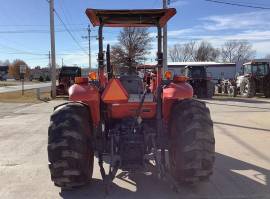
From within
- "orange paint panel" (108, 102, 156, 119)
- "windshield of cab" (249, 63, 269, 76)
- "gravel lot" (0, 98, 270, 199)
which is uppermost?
"windshield of cab" (249, 63, 269, 76)

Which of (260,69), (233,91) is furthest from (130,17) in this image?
(260,69)

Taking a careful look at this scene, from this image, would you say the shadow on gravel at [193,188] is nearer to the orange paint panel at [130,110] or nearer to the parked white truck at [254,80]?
the orange paint panel at [130,110]

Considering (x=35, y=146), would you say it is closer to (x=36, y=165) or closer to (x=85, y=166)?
(x=36, y=165)

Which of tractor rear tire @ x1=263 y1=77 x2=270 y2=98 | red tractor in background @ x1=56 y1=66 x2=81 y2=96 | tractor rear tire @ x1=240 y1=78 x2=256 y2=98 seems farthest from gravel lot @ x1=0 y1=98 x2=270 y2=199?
red tractor in background @ x1=56 y1=66 x2=81 y2=96

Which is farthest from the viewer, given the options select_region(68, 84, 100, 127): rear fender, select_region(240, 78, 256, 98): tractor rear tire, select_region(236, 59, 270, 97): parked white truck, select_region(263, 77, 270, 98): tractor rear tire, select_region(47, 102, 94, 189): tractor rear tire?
select_region(240, 78, 256, 98): tractor rear tire

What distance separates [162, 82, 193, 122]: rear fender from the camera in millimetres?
6812

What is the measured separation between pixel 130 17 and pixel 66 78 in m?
30.8

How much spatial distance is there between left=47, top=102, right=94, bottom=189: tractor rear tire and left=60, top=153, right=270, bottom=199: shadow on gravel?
31 cm

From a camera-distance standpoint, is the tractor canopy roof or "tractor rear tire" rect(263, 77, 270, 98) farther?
"tractor rear tire" rect(263, 77, 270, 98)

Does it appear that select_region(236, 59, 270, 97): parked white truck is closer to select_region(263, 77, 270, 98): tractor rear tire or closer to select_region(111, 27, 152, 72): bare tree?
select_region(263, 77, 270, 98): tractor rear tire

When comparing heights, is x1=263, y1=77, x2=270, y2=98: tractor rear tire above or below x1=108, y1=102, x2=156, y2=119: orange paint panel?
below

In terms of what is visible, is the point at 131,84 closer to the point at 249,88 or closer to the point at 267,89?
the point at 267,89

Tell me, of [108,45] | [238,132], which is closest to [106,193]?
[108,45]

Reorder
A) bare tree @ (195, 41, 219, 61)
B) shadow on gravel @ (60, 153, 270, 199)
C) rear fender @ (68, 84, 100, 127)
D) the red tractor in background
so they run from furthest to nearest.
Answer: bare tree @ (195, 41, 219, 61) → the red tractor in background → rear fender @ (68, 84, 100, 127) → shadow on gravel @ (60, 153, 270, 199)
